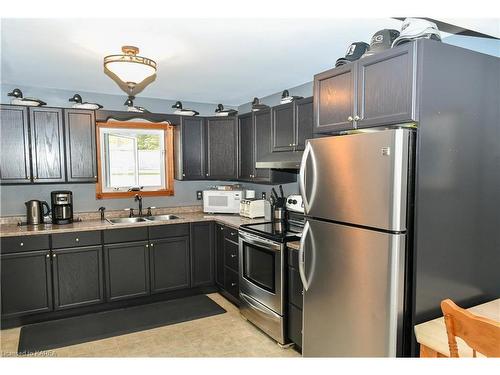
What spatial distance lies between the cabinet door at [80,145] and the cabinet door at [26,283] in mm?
904

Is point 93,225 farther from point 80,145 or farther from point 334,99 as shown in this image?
point 334,99

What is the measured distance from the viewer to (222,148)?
4.40m

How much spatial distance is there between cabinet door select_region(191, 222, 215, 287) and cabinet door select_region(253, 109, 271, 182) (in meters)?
0.90

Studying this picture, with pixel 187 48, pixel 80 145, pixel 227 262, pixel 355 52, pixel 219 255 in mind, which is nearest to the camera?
pixel 355 52

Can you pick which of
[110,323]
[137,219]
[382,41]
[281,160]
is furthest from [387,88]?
[137,219]

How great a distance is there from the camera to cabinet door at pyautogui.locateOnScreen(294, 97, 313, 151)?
119 inches

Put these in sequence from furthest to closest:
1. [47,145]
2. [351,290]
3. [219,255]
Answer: [219,255], [47,145], [351,290]

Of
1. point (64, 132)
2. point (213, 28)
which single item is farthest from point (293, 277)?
point (64, 132)

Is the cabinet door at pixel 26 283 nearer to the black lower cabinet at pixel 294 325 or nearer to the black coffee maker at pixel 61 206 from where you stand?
the black coffee maker at pixel 61 206

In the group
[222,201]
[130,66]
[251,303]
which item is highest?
[130,66]

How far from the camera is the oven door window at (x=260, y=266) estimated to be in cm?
299

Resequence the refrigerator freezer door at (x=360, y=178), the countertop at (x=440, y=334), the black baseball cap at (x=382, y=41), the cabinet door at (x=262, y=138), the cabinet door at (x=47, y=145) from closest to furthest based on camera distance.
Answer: the countertop at (x=440, y=334)
the refrigerator freezer door at (x=360, y=178)
the black baseball cap at (x=382, y=41)
the cabinet door at (x=47, y=145)
the cabinet door at (x=262, y=138)

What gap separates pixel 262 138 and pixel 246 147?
0.44m

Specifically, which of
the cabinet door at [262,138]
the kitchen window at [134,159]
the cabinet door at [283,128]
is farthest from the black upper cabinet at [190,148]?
the cabinet door at [283,128]
